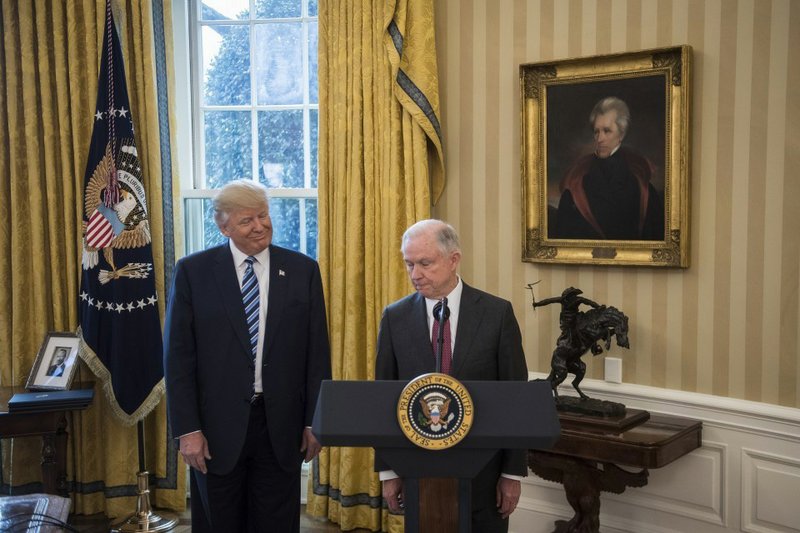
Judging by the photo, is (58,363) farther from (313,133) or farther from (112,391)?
(313,133)

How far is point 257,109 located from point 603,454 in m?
2.57

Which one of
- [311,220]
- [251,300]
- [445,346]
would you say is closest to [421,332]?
[445,346]

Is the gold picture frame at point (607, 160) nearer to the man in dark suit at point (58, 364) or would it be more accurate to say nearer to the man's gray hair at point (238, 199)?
the man's gray hair at point (238, 199)

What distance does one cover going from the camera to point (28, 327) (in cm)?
437

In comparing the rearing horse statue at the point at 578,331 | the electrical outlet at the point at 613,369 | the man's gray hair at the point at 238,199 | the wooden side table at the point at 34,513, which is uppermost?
the man's gray hair at the point at 238,199

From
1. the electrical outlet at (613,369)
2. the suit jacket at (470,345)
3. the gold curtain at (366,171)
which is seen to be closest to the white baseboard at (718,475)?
the electrical outlet at (613,369)

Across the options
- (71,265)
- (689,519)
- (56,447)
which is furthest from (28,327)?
(689,519)

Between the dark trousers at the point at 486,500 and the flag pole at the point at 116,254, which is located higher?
the flag pole at the point at 116,254

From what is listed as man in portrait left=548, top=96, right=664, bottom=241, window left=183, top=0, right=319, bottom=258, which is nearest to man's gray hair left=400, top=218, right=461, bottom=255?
man in portrait left=548, top=96, right=664, bottom=241

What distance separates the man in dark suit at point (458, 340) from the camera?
2.32m

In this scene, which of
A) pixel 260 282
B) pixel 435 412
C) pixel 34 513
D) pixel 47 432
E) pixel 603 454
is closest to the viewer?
pixel 435 412

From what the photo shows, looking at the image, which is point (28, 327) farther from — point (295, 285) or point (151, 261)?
point (295, 285)

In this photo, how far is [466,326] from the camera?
2.36m

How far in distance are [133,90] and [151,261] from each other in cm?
88
